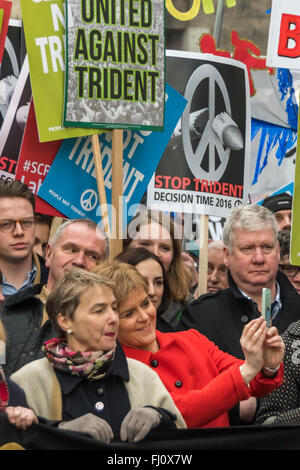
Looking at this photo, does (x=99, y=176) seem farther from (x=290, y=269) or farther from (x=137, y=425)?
(x=137, y=425)

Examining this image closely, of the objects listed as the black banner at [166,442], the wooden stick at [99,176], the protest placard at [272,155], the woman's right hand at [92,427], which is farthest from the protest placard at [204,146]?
the woman's right hand at [92,427]

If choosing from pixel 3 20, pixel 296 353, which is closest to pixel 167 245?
pixel 296 353

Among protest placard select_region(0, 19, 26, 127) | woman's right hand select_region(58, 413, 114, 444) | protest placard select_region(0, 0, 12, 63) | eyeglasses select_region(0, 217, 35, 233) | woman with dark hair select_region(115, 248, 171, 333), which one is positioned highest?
protest placard select_region(0, 0, 12, 63)

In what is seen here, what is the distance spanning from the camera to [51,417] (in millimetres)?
3299

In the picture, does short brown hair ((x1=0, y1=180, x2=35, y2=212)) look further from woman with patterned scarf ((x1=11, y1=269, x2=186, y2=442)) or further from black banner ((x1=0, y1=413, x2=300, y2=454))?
black banner ((x1=0, y1=413, x2=300, y2=454))

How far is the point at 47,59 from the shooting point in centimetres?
510

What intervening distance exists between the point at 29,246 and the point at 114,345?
130 centimetres

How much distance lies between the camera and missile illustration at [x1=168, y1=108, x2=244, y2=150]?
222 inches

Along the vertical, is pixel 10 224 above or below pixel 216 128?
below

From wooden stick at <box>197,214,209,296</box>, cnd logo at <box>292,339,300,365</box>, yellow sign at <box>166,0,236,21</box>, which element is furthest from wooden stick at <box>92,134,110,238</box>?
cnd logo at <box>292,339,300,365</box>

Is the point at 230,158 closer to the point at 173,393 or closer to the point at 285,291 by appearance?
the point at 285,291

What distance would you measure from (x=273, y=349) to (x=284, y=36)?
2503 millimetres

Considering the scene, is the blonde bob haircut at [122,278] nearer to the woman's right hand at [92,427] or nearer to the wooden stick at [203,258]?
the woman's right hand at [92,427]
